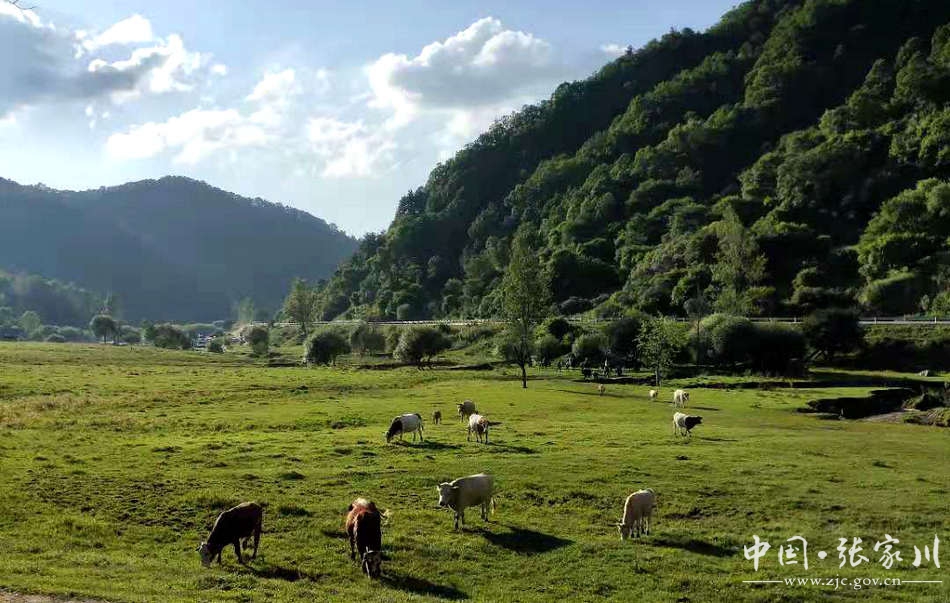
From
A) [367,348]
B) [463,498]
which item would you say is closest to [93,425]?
[463,498]

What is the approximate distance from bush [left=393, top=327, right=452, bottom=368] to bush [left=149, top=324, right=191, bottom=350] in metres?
103

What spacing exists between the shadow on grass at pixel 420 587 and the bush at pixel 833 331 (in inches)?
3606

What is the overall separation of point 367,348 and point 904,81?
14893 cm

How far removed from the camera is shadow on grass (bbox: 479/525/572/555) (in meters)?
20.3

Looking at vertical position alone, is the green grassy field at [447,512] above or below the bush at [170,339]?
below

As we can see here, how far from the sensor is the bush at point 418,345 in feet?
365

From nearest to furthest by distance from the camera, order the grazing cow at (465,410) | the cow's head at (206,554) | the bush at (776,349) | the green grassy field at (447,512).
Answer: the green grassy field at (447,512) < the cow's head at (206,554) < the grazing cow at (465,410) < the bush at (776,349)

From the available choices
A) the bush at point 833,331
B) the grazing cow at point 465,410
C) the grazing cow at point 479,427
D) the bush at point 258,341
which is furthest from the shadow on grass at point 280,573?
the bush at point 258,341

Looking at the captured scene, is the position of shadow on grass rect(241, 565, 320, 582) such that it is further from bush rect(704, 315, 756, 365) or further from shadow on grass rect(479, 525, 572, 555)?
bush rect(704, 315, 756, 365)

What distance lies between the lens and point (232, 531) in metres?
19.1

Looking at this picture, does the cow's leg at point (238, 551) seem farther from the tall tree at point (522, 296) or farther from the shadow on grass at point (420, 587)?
the tall tree at point (522, 296)

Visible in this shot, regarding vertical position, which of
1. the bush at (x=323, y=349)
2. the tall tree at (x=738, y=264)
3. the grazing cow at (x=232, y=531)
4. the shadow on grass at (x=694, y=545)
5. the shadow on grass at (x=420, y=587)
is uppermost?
the tall tree at (x=738, y=264)

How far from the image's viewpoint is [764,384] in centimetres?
7912

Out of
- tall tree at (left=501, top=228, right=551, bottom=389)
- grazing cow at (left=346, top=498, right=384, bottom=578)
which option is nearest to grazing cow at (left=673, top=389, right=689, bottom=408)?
tall tree at (left=501, top=228, right=551, bottom=389)
